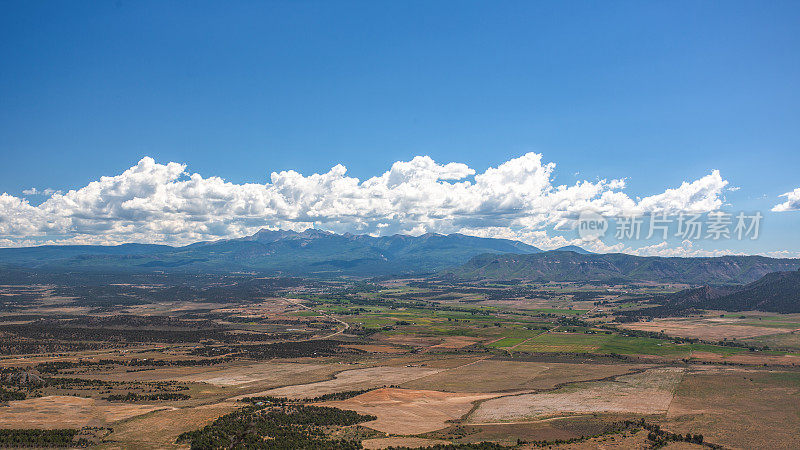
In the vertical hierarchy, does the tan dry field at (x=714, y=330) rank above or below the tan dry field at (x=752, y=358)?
below

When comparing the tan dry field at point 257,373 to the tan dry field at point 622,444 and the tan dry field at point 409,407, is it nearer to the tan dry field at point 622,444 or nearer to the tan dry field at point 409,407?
the tan dry field at point 409,407

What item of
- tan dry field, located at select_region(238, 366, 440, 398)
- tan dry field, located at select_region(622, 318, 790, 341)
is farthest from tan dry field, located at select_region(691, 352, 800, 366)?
tan dry field, located at select_region(238, 366, 440, 398)

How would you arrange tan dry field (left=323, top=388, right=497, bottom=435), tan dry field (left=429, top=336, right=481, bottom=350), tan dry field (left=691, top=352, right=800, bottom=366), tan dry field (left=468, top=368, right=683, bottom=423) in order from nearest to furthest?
tan dry field (left=323, top=388, right=497, bottom=435) → tan dry field (left=468, top=368, right=683, bottom=423) → tan dry field (left=691, top=352, right=800, bottom=366) → tan dry field (left=429, top=336, right=481, bottom=350)

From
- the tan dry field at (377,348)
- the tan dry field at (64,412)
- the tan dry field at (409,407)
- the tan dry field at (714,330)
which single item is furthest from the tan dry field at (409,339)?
the tan dry field at (64,412)

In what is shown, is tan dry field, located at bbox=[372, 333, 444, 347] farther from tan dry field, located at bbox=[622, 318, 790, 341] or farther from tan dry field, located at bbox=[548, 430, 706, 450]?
tan dry field, located at bbox=[548, 430, 706, 450]

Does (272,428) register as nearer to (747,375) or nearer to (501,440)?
(501,440)

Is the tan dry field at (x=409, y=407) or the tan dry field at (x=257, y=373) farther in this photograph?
the tan dry field at (x=257, y=373)

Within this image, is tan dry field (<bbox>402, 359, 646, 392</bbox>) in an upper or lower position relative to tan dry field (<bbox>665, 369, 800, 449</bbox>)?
lower
